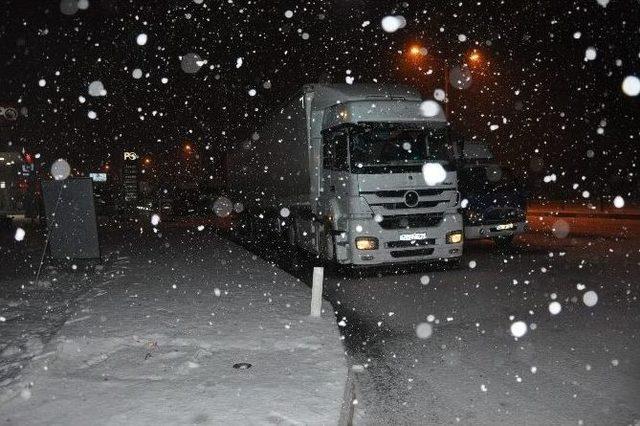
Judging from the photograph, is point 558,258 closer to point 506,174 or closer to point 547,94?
point 506,174

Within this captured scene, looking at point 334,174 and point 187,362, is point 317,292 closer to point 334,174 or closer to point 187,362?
point 187,362

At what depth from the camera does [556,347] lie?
5.73m

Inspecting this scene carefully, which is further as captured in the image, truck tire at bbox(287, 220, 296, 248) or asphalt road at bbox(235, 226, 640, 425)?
truck tire at bbox(287, 220, 296, 248)

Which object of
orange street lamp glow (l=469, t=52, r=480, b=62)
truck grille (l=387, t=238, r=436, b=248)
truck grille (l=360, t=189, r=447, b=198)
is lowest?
truck grille (l=387, t=238, r=436, b=248)

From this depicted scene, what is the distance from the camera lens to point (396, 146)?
10602 mm

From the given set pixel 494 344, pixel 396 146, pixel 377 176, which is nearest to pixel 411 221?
pixel 377 176

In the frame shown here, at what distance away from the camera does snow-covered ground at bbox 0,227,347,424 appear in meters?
4.00

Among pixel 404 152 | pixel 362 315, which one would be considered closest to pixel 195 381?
pixel 362 315

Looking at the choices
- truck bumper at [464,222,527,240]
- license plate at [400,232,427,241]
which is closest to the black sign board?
license plate at [400,232,427,241]

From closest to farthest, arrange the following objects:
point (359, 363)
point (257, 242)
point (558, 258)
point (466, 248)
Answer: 1. point (359, 363)
2. point (558, 258)
3. point (466, 248)
4. point (257, 242)

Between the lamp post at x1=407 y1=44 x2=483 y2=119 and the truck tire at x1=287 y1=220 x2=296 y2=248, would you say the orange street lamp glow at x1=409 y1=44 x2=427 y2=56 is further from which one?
the truck tire at x1=287 y1=220 x2=296 y2=248

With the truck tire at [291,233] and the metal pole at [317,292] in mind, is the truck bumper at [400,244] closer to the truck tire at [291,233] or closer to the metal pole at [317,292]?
the metal pole at [317,292]

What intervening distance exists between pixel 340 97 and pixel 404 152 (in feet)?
6.00

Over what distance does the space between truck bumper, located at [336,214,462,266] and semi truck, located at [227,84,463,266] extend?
2 cm
